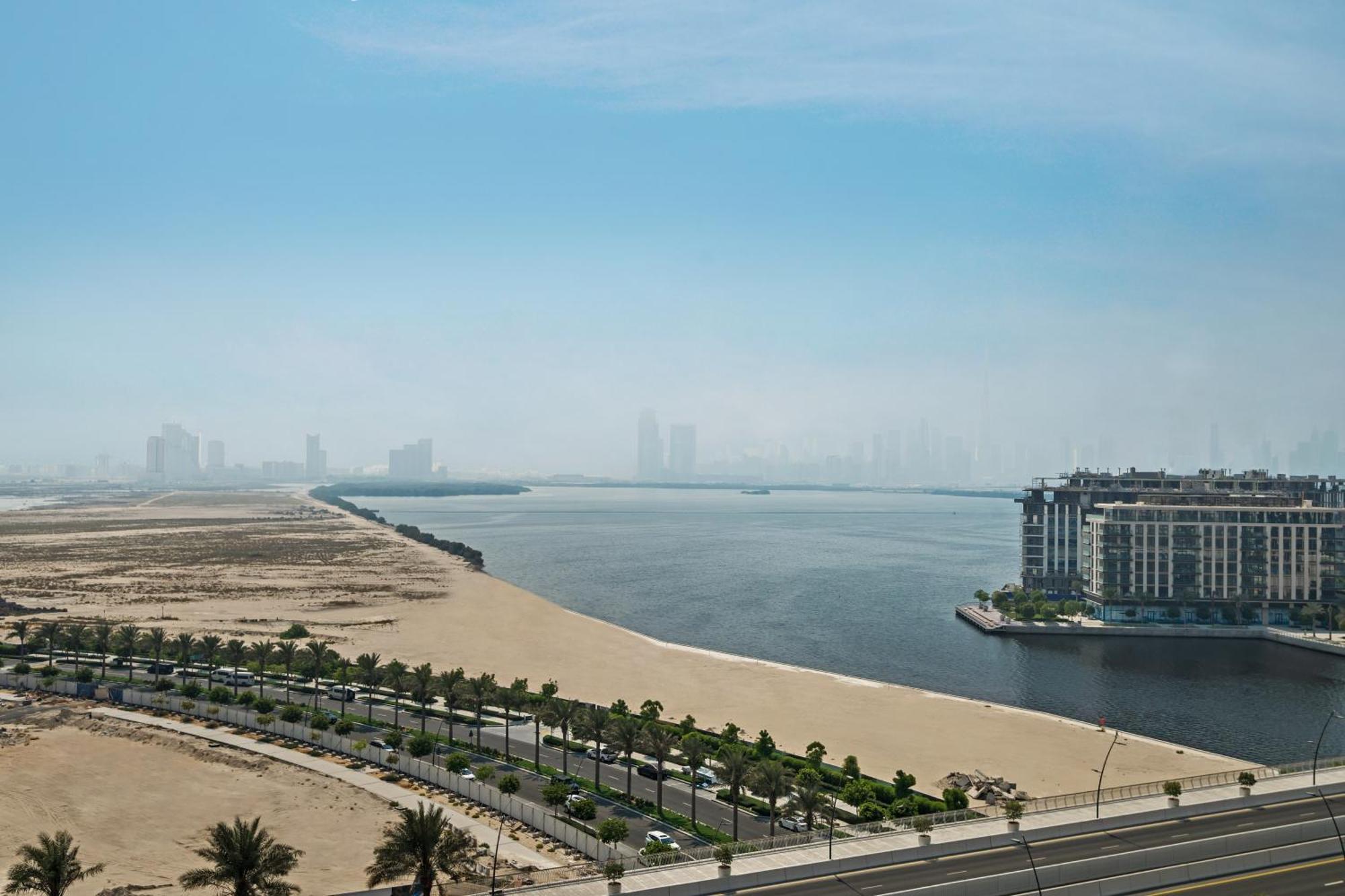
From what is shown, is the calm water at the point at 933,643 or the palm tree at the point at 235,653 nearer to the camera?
the palm tree at the point at 235,653

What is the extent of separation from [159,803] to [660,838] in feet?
65.5

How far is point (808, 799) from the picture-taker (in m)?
31.7

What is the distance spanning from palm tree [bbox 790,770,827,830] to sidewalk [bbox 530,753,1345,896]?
13.1ft

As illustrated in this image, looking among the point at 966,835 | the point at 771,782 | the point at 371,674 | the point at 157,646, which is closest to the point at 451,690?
the point at 371,674

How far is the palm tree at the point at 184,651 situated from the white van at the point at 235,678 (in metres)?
1.69

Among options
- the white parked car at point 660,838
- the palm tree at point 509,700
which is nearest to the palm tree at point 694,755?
the white parked car at point 660,838

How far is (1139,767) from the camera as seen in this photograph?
43719 millimetres

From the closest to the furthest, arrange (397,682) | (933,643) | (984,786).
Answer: (984,786) → (397,682) → (933,643)

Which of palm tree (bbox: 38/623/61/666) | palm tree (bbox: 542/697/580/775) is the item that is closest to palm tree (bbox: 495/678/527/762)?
palm tree (bbox: 542/697/580/775)

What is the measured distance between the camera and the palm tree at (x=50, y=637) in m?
56.1

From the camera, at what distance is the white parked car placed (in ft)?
102

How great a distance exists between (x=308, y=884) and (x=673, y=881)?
12.3 meters

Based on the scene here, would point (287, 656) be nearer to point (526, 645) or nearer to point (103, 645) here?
point (103, 645)

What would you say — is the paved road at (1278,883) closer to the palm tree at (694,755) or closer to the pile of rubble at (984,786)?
the pile of rubble at (984,786)
